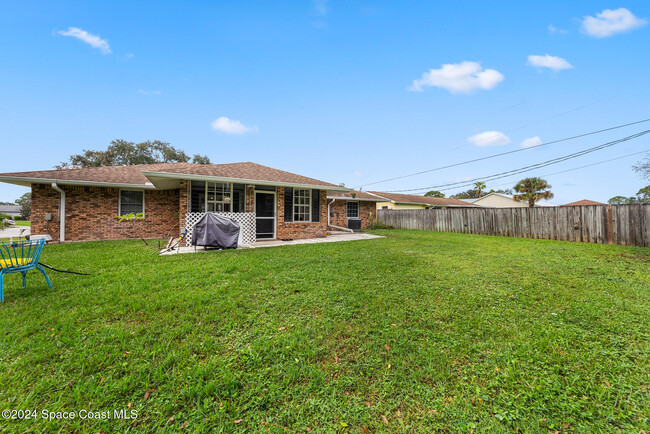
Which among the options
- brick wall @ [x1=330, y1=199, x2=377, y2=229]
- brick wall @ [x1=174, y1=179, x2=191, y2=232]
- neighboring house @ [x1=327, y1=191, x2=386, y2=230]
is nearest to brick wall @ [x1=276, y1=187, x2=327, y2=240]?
brick wall @ [x1=174, y1=179, x2=191, y2=232]

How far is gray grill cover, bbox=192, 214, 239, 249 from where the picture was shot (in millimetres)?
7750

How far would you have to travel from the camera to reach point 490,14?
9.55 metres

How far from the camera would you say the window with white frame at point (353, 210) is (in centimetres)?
1712

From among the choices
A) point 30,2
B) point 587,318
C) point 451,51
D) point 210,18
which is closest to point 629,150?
point 451,51

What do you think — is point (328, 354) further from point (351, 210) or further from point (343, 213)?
point (351, 210)

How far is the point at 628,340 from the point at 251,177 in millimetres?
9826

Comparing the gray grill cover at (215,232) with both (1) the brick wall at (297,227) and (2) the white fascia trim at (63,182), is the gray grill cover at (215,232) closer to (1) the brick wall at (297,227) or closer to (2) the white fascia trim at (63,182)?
(1) the brick wall at (297,227)

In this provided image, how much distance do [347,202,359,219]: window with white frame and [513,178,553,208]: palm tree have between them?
1919 cm

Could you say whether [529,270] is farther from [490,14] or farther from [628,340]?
[490,14]

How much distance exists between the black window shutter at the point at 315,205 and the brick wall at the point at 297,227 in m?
0.16

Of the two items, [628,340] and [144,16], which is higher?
[144,16]

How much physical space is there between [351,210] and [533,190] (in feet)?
66.2

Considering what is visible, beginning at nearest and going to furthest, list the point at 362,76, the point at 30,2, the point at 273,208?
the point at 30,2 < the point at 273,208 < the point at 362,76

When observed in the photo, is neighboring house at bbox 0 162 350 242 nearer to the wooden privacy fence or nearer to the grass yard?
the grass yard
